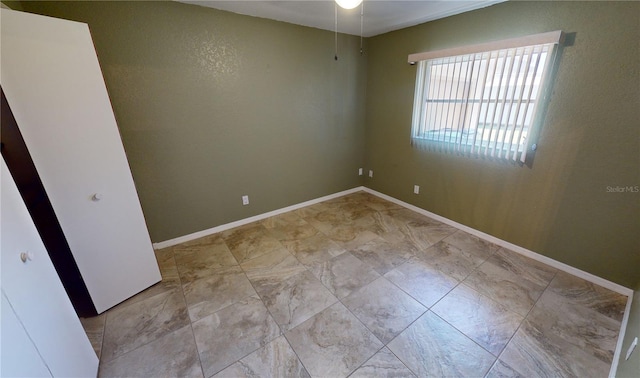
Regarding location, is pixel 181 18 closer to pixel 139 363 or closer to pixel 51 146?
pixel 51 146

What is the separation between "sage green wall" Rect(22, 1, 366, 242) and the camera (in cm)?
214

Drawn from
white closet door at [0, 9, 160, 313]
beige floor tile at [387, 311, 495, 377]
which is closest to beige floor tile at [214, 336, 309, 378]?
beige floor tile at [387, 311, 495, 377]

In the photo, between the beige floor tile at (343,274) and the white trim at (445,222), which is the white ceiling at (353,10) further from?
the beige floor tile at (343,274)

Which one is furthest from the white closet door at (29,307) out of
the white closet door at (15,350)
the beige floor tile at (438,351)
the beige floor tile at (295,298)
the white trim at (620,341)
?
the white trim at (620,341)

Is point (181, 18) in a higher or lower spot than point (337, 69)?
higher

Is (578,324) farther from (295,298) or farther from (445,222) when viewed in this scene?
(295,298)

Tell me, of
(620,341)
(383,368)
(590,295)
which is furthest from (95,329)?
(590,295)

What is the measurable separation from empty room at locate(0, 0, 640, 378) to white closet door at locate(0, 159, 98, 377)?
0.04 feet

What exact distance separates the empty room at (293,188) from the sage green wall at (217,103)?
0.02m

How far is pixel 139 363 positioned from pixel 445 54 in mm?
3635

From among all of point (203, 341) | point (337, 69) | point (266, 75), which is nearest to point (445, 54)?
point (337, 69)

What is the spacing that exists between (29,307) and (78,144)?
3.38 ft

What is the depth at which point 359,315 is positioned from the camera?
177 centimetres

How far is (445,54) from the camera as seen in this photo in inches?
102
